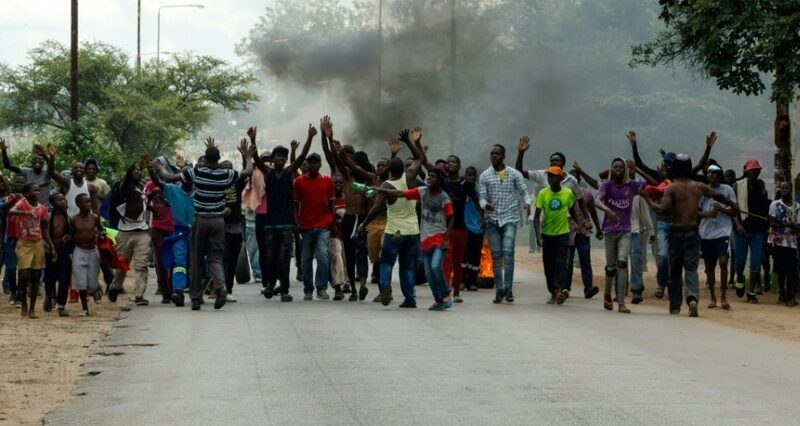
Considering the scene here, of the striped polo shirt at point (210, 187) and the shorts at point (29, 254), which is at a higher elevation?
the striped polo shirt at point (210, 187)

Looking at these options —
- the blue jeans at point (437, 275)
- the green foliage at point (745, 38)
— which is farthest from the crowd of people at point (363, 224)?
the green foliage at point (745, 38)

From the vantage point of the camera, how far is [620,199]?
1755cm

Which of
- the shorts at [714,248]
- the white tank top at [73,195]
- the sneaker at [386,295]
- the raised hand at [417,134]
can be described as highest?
the raised hand at [417,134]

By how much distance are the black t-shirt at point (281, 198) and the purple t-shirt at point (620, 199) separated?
3.50 m

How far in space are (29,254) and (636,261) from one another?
22.2ft

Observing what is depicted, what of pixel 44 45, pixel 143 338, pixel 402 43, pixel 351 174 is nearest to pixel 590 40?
pixel 402 43

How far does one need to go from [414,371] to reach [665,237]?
783 centimetres

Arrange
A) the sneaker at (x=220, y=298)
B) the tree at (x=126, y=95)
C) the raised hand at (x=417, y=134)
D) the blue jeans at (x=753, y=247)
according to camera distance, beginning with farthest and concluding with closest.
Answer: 1. the tree at (x=126, y=95)
2. the blue jeans at (x=753, y=247)
3. the raised hand at (x=417, y=134)
4. the sneaker at (x=220, y=298)

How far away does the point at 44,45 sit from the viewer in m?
52.8

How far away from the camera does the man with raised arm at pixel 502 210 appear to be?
56.7ft

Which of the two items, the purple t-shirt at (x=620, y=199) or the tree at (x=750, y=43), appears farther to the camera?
the tree at (x=750, y=43)

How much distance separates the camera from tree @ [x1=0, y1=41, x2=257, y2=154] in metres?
50.6

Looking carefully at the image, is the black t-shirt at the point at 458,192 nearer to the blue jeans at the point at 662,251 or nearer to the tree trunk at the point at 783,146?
the blue jeans at the point at 662,251

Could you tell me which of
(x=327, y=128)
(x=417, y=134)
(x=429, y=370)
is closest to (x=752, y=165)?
(x=417, y=134)
